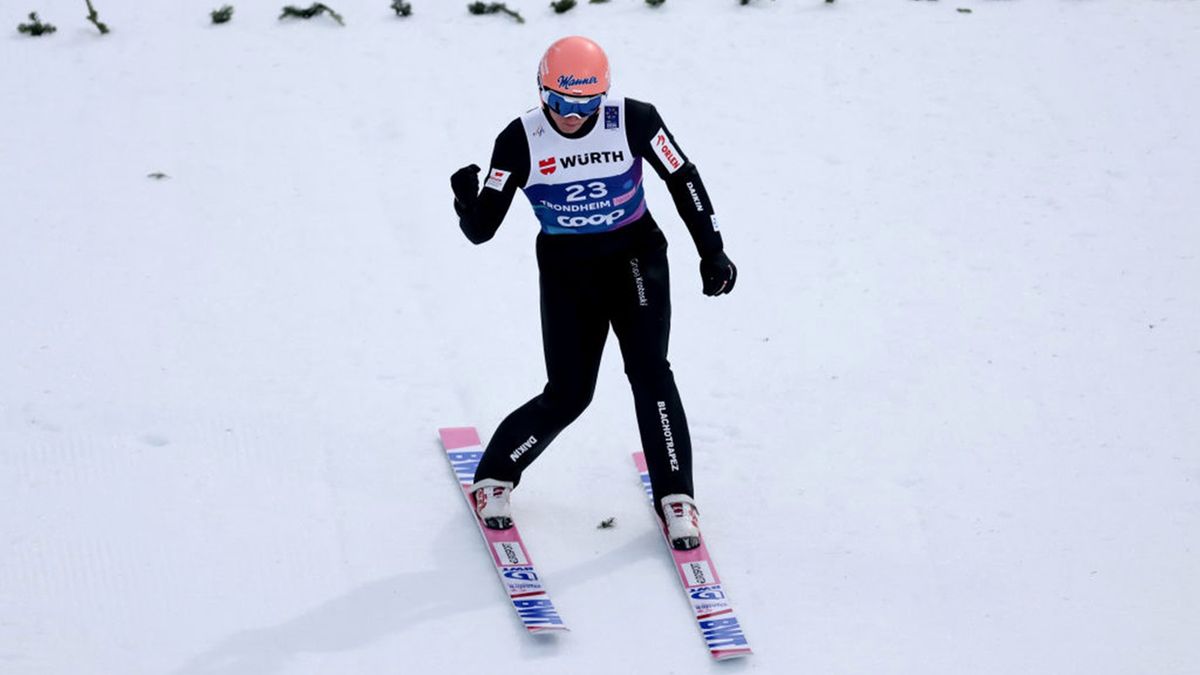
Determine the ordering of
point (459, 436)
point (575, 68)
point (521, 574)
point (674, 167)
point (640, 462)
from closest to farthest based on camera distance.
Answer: point (575, 68), point (674, 167), point (521, 574), point (640, 462), point (459, 436)

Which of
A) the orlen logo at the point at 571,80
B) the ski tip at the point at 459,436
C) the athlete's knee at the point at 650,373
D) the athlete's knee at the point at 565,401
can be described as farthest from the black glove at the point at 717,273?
the ski tip at the point at 459,436

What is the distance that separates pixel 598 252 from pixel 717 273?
0.48 metres

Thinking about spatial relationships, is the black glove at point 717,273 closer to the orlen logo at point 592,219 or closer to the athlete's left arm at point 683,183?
the athlete's left arm at point 683,183

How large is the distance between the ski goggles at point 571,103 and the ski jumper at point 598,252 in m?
0.10

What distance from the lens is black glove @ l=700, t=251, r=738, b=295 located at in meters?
5.70

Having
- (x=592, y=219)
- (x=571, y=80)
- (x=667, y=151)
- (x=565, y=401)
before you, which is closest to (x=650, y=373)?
(x=565, y=401)

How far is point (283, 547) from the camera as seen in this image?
5863 millimetres

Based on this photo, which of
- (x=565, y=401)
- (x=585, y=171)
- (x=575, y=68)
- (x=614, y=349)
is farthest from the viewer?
(x=614, y=349)

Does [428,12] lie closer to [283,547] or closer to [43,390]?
[43,390]

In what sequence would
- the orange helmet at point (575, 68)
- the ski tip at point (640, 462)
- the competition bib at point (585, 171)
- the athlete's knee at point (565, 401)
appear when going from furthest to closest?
1. the ski tip at point (640, 462)
2. the athlete's knee at point (565, 401)
3. the competition bib at point (585, 171)
4. the orange helmet at point (575, 68)

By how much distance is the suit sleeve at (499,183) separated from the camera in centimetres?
556

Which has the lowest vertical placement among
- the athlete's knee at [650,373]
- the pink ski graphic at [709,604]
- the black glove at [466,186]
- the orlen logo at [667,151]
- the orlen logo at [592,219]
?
the pink ski graphic at [709,604]

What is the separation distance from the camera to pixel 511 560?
19.2 ft

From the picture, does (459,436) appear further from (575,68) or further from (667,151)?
(575,68)
